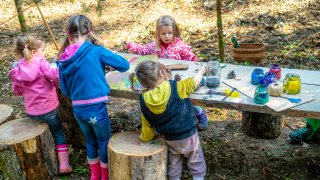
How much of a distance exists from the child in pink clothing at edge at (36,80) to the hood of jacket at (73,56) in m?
0.49

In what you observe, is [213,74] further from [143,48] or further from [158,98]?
[143,48]

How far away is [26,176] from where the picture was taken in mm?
4355

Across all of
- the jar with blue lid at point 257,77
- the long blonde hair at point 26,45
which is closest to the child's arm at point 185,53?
the jar with blue lid at point 257,77

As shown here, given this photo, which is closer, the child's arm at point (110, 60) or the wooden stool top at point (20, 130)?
the child's arm at point (110, 60)

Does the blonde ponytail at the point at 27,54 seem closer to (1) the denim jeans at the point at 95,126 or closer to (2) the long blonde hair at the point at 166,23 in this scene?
(1) the denim jeans at the point at 95,126

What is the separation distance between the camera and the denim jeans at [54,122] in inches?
174

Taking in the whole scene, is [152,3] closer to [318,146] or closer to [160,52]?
[160,52]

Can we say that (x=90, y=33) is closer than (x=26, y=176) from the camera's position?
Yes

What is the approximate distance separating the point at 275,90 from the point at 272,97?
7cm

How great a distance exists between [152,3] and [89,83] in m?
6.82

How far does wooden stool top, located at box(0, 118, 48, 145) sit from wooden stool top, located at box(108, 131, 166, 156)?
3.05ft

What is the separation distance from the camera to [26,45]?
13.7 ft

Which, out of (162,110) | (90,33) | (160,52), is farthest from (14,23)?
(162,110)

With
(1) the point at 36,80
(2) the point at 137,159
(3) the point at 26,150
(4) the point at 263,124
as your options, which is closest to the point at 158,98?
(2) the point at 137,159
